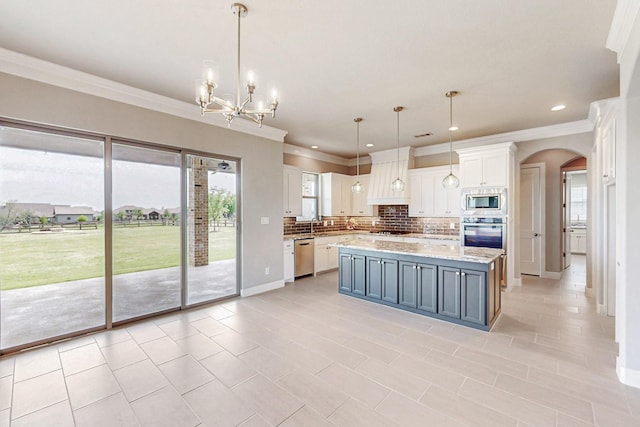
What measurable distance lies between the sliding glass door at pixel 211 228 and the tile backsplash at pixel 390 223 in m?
1.84

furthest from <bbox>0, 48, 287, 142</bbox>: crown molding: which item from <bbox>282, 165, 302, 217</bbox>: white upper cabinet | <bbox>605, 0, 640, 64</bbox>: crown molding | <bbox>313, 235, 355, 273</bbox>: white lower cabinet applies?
<bbox>605, 0, 640, 64</bbox>: crown molding

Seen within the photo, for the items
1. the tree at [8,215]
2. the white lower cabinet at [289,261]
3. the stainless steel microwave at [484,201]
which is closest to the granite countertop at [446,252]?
the stainless steel microwave at [484,201]

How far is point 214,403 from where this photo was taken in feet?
6.99

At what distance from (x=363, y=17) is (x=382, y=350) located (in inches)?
119

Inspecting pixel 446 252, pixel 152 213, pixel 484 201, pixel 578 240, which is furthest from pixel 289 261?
pixel 578 240

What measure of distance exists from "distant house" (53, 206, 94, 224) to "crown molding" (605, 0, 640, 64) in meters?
5.25

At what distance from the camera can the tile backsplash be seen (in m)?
6.44

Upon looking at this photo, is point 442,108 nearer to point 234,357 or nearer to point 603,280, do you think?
point 603,280

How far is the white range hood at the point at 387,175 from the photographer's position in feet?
21.6

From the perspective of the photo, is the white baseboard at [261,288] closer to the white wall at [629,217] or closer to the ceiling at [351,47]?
the ceiling at [351,47]

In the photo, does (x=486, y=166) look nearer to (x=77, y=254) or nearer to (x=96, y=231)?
(x=96, y=231)

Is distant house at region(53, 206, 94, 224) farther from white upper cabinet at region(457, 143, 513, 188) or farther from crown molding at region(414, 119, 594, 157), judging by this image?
crown molding at region(414, 119, 594, 157)

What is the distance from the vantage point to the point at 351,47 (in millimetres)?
2611

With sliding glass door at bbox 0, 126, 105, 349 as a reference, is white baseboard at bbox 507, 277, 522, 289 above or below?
below
